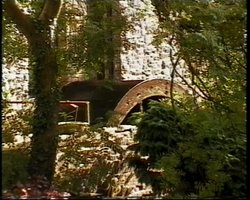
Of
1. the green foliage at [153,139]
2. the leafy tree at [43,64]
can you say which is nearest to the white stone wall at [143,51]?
the green foliage at [153,139]

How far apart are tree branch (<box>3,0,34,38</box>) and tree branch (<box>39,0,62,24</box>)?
13 centimetres

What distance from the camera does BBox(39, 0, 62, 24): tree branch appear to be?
15.8ft

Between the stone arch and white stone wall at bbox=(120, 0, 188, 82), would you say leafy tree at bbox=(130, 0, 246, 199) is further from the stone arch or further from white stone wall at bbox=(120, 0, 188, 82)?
the stone arch

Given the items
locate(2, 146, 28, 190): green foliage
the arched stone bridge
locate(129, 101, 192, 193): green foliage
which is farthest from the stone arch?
locate(2, 146, 28, 190): green foliage

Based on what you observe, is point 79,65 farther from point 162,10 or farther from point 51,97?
point 162,10

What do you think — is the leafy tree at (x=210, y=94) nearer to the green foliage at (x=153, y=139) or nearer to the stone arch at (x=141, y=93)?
the green foliage at (x=153, y=139)

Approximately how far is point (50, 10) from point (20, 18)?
30 cm

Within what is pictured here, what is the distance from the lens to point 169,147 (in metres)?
5.49

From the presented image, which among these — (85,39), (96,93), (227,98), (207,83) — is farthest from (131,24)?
(96,93)

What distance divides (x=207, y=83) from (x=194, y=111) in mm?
324

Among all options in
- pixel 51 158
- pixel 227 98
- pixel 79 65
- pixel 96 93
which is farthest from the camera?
pixel 96 93

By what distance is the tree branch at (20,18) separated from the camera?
4652 millimetres

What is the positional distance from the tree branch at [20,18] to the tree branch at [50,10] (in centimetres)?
13

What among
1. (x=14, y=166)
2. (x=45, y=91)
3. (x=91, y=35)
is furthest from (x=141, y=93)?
(x=14, y=166)
